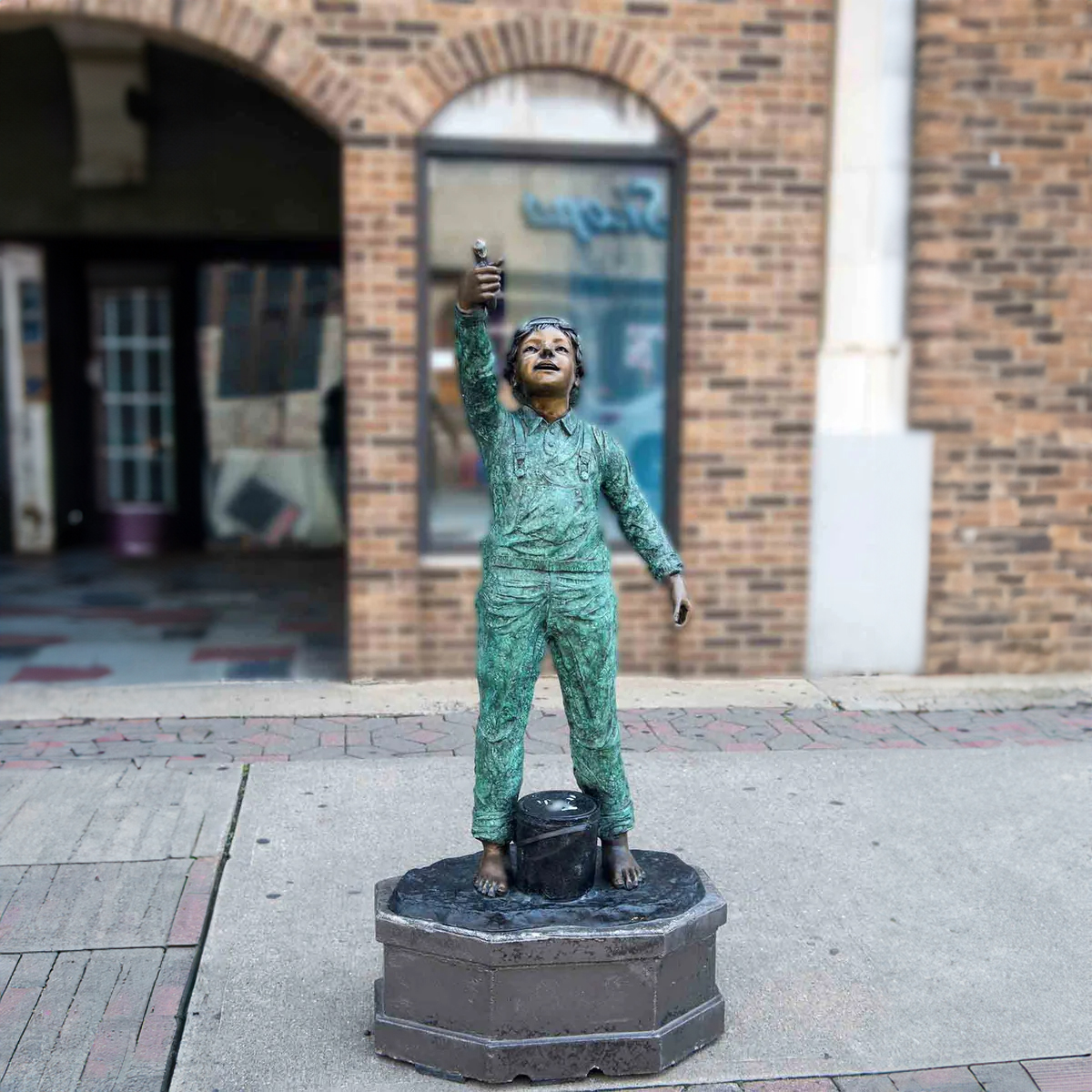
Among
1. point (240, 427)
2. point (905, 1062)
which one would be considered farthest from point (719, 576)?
point (240, 427)

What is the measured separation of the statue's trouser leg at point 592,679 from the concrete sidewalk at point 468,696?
272cm

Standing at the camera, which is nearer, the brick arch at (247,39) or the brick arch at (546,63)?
the brick arch at (247,39)

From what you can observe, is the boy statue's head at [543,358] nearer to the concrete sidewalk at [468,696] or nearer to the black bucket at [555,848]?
the black bucket at [555,848]

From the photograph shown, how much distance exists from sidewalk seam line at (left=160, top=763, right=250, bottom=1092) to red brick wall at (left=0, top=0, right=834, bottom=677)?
1950 mm

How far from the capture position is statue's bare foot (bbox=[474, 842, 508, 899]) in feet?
11.5

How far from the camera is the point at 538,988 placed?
330 centimetres

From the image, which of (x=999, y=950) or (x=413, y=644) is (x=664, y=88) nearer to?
(x=413, y=644)

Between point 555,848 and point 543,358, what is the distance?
1366 mm

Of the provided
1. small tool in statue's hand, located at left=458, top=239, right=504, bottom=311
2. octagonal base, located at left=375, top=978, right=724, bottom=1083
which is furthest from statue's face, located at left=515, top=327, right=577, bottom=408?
octagonal base, located at left=375, top=978, right=724, bottom=1083

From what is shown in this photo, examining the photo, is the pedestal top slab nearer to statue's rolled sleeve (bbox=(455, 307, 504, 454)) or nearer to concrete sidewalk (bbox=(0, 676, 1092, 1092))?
concrete sidewalk (bbox=(0, 676, 1092, 1092))

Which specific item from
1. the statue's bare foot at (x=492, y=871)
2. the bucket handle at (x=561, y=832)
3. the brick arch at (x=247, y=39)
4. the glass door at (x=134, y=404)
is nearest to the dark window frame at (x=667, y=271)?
the brick arch at (x=247, y=39)

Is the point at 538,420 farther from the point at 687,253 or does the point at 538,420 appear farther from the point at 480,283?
the point at 687,253

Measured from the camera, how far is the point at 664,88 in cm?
679

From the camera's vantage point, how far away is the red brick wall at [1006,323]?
22.8ft
